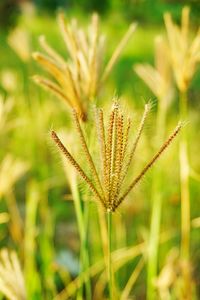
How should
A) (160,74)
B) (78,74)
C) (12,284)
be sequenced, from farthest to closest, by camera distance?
(160,74), (78,74), (12,284)

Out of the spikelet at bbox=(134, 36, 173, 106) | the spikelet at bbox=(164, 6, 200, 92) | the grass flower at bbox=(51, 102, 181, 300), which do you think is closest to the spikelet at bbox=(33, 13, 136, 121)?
the spikelet at bbox=(164, 6, 200, 92)

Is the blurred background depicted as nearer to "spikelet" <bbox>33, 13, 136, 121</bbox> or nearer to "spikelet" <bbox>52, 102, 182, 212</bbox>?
"spikelet" <bbox>33, 13, 136, 121</bbox>

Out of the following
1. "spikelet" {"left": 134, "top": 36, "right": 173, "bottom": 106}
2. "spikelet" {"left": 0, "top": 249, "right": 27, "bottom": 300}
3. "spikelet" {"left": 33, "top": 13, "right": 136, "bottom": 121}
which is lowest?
"spikelet" {"left": 0, "top": 249, "right": 27, "bottom": 300}

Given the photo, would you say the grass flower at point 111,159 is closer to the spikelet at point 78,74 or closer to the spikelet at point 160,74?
the spikelet at point 78,74

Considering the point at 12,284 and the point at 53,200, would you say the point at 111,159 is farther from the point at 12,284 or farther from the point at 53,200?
the point at 53,200

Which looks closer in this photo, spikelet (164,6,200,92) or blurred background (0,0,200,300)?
spikelet (164,6,200,92)


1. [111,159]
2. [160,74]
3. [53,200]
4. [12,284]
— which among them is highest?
[160,74]

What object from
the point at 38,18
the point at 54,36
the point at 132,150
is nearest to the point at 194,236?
the point at 132,150

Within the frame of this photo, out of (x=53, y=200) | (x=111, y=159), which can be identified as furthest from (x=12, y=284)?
(x=53, y=200)

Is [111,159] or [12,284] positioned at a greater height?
[111,159]

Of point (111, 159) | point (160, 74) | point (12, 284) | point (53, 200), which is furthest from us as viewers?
point (53, 200)

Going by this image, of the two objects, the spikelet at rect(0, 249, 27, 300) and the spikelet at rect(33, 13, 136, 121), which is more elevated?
the spikelet at rect(33, 13, 136, 121)

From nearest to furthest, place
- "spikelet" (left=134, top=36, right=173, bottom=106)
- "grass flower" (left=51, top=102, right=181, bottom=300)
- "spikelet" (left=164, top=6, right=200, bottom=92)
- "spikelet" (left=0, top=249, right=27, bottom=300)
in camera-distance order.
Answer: "grass flower" (left=51, top=102, right=181, bottom=300)
"spikelet" (left=0, top=249, right=27, bottom=300)
"spikelet" (left=164, top=6, right=200, bottom=92)
"spikelet" (left=134, top=36, right=173, bottom=106)
